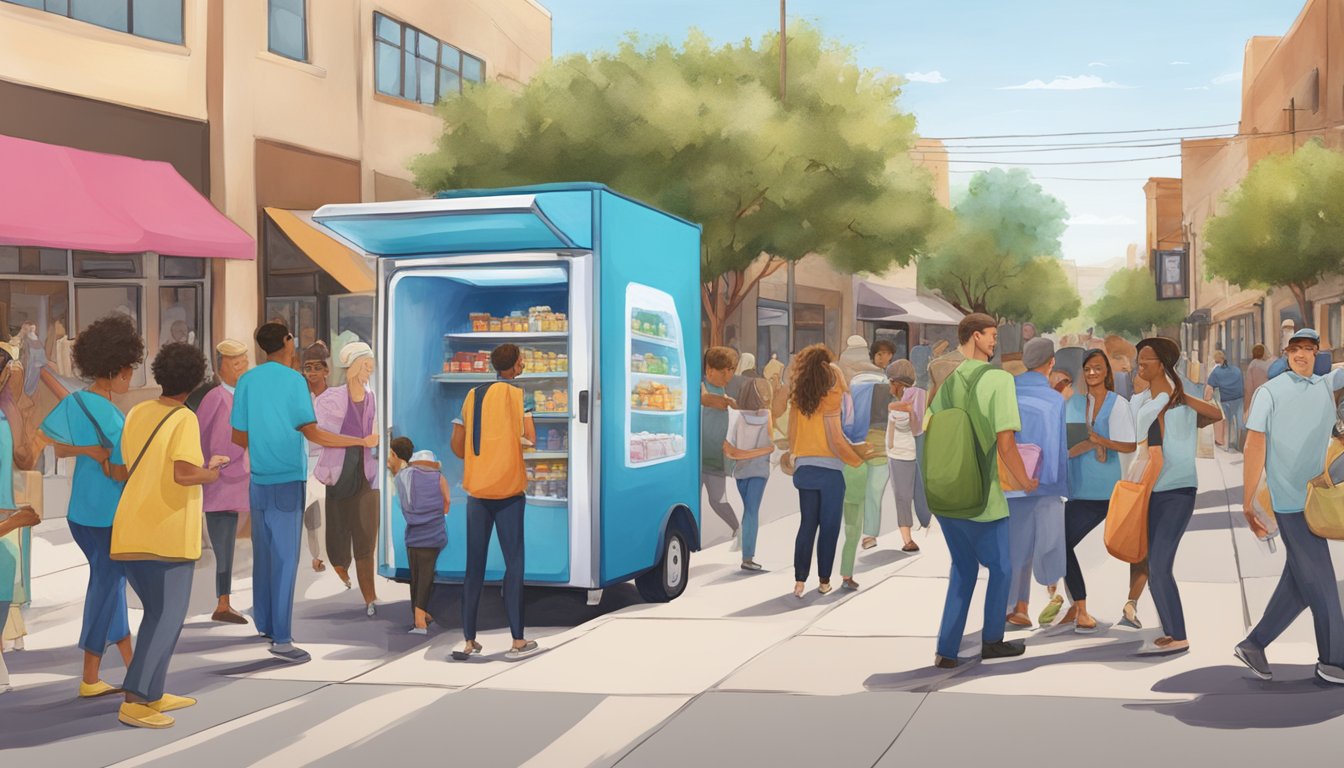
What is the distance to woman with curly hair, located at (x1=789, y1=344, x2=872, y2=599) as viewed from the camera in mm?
10148

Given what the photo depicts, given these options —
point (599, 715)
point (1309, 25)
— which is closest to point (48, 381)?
point (599, 715)

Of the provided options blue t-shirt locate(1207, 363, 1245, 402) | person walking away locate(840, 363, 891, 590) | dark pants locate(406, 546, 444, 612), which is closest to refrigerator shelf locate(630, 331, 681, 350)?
person walking away locate(840, 363, 891, 590)

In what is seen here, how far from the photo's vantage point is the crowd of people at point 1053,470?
7234 mm

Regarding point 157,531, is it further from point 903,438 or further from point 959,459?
point 903,438

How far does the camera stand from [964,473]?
24.9 feet

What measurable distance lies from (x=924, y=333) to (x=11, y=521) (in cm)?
7009

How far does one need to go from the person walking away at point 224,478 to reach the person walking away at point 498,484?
176 cm

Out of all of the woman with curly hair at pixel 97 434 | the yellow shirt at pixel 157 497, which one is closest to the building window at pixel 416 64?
the woman with curly hair at pixel 97 434

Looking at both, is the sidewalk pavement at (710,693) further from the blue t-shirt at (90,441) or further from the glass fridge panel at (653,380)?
the glass fridge panel at (653,380)

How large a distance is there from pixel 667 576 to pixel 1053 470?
9.73 ft

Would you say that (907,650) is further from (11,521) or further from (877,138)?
(877,138)

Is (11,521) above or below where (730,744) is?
above

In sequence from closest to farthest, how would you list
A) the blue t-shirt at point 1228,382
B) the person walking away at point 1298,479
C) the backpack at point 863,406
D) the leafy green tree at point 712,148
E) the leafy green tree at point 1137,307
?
the person walking away at point 1298,479
the backpack at point 863,406
the blue t-shirt at point 1228,382
the leafy green tree at point 712,148
the leafy green tree at point 1137,307

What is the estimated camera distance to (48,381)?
29.5 ft
